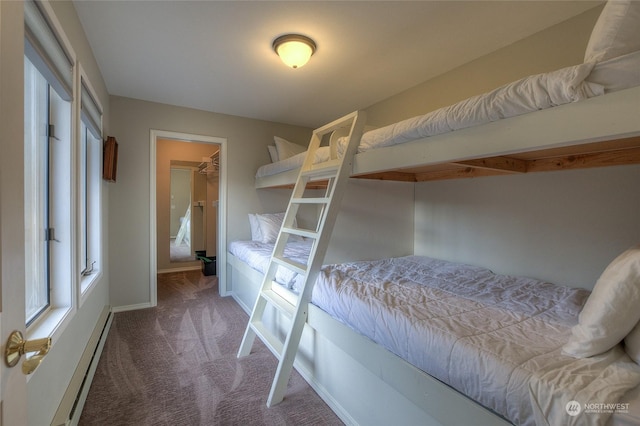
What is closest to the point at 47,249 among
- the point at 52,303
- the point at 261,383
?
the point at 52,303

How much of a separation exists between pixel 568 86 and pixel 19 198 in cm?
155

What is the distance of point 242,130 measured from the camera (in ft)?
12.6

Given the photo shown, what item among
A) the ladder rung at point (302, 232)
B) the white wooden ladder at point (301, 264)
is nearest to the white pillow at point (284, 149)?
the white wooden ladder at point (301, 264)

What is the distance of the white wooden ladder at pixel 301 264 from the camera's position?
1741 mm

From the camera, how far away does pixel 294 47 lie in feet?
6.95

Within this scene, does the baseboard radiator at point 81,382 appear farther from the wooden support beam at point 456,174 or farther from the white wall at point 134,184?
the wooden support beam at point 456,174

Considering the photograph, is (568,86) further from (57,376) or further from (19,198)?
(57,376)

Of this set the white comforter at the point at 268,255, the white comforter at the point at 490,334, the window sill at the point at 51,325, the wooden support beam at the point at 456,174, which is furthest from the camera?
the wooden support beam at the point at 456,174

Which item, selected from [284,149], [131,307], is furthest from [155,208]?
[284,149]

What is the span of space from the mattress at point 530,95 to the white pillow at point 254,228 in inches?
96.8

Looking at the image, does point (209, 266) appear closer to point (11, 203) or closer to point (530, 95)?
point (11, 203)

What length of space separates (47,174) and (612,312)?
100 inches

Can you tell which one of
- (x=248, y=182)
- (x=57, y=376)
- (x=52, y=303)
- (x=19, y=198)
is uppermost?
(x=248, y=182)

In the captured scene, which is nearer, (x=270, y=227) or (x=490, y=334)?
(x=490, y=334)
